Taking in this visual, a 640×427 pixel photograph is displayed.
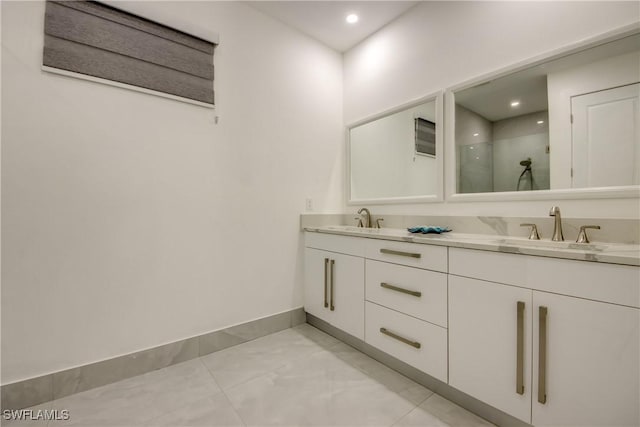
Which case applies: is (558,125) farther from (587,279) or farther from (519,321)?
(519,321)

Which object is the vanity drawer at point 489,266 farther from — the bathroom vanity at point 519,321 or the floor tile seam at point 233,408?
the floor tile seam at point 233,408

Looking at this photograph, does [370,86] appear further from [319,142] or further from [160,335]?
[160,335]

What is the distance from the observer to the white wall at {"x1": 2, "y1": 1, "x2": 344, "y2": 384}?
54.7 inches

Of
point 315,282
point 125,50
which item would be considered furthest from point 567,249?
point 125,50

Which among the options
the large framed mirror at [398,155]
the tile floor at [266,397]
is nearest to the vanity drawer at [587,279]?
the tile floor at [266,397]

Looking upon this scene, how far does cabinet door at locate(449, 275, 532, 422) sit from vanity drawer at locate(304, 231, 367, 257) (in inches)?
26.3

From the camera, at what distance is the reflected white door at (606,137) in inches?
49.2

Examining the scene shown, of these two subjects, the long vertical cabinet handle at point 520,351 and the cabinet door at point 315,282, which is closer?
the long vertical cabinet handle at point 520,351

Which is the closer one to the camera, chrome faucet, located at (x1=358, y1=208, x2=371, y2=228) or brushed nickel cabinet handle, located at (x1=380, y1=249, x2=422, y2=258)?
brushed nickel cabinet handle, located at (x1=380, y1=249, x2=422, y2=258)

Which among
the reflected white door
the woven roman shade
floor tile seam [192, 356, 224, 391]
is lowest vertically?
floor tile seam [192, 356, 224, 391]

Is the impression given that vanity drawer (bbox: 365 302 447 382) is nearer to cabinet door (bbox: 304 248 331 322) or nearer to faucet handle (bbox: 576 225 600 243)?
cabinet door (bbox: 304 248 331 322)

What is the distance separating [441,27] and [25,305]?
3.03 metres

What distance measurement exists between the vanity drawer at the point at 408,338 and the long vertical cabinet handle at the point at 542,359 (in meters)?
0.39

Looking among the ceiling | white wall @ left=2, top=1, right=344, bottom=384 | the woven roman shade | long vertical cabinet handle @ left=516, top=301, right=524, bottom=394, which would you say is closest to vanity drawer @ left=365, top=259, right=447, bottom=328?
long vertical cabinet handle @ left=516, top=301, right=524, bottom=394
